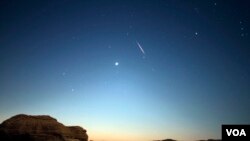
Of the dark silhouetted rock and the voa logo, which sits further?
the dark silhouetted rock

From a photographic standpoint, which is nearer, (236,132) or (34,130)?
(236,132)

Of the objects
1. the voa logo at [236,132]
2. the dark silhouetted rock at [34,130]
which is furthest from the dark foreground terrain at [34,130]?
the voa logo at [236,132]

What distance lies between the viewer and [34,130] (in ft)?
265

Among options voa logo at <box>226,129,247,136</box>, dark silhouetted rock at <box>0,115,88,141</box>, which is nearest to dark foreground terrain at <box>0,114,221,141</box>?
dark silhouetted rock at <box>0,115,88,141</box>

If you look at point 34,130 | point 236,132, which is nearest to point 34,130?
point 34,130

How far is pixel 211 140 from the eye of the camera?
123 meters

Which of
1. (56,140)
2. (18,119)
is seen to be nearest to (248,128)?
(56,140)

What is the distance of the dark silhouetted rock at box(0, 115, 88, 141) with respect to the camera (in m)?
79.2

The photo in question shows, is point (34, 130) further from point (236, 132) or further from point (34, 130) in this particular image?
point (236, 132)

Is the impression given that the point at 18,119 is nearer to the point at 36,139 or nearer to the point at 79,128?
the point at 36,139

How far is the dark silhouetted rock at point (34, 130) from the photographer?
79.2 m

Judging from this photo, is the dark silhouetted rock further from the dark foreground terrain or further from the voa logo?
the voa logo

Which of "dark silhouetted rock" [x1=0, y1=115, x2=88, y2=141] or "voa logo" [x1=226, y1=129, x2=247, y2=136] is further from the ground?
"voa logo" [x1=226, y1=129, x2=247, y2=136]

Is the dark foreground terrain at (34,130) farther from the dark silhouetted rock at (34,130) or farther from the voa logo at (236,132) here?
the voa logo at (236,132)
